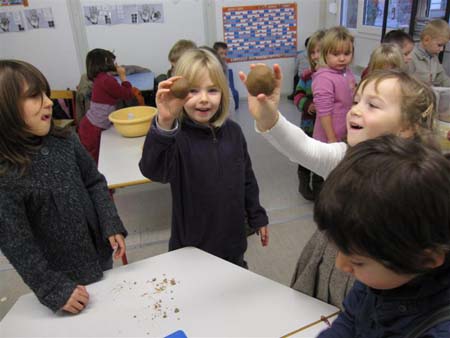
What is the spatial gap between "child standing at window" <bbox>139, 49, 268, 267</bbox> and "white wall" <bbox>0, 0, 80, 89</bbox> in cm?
367

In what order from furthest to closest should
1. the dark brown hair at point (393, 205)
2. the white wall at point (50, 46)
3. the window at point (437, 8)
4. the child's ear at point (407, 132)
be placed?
the white wall at point (50, 46) → the window at point (437, 8) → the child's ear at point (407, 132) → the dark brown hair at point (393, 205)

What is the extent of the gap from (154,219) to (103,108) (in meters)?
0.83

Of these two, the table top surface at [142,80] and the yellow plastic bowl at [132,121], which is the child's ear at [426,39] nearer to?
the yellow plastic bowl at [132,121]

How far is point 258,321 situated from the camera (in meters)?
0.85

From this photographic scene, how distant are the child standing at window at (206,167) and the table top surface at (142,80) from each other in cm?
248

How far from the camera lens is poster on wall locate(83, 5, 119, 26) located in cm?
424

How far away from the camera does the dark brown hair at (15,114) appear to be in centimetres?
96

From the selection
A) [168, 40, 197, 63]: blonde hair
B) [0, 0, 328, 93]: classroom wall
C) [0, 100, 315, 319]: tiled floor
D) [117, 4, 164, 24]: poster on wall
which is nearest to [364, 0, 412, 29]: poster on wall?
[0, 0, 328, 93]: classroom wall

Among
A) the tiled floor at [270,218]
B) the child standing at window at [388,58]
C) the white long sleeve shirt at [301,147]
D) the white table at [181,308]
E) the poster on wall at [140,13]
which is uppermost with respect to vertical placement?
the poster on wall at [140,13]

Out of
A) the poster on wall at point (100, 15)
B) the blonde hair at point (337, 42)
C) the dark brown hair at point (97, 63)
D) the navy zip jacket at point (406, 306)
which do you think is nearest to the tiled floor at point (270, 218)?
the dark brown hair at point (97, 63)

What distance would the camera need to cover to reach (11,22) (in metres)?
4.17

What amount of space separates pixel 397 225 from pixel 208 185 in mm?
833

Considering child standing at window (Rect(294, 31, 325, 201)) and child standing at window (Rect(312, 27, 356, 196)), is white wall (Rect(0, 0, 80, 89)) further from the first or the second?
child standing at window (Rect(312, 27, 356, 196))

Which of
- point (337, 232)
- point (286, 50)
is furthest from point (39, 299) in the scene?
point (286, 50)
